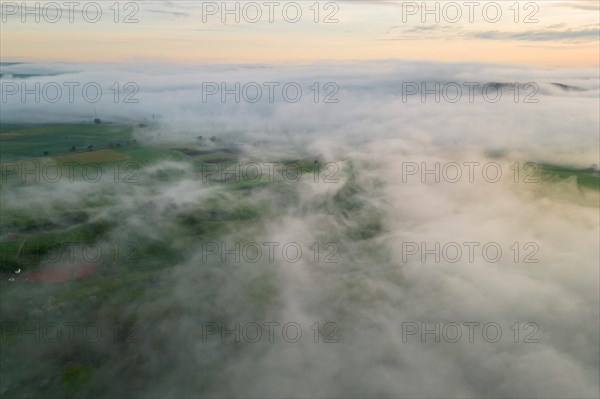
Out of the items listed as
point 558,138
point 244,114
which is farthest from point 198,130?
point 558,138

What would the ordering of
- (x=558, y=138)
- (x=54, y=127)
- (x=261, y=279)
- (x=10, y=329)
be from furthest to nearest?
(x=558, y=138), (x=54, y=127), (x=261, y=279), (x=10, y=329)

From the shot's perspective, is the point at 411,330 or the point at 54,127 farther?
the point at 54,127

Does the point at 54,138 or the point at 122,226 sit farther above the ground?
the point at 54,138

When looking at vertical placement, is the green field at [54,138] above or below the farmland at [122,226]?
above

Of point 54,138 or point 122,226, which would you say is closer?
point 122,226

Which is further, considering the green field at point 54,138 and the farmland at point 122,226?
the green field at point 54,138

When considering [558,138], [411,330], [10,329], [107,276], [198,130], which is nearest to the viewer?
[10,329]

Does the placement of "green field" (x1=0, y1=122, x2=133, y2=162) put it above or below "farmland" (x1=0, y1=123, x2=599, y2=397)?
above

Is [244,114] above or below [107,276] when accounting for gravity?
above

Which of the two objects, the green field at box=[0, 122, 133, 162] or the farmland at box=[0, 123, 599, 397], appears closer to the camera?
the farmland at box=[0, 123, 599, 397]

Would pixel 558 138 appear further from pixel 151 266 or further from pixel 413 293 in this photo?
pixel 151 266

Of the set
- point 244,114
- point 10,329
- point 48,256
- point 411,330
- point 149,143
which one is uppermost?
point 244,114
